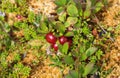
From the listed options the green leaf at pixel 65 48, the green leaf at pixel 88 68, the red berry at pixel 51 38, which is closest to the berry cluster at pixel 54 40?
the red berry at pixel 51 38

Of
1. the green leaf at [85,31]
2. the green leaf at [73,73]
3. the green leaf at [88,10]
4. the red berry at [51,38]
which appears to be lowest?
the green leaf at [73,73]

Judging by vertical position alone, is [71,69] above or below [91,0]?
below

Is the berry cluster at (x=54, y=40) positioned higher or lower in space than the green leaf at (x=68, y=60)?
higher

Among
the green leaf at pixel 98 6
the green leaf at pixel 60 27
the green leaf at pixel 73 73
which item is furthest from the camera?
the green leaf at pixel 98 6

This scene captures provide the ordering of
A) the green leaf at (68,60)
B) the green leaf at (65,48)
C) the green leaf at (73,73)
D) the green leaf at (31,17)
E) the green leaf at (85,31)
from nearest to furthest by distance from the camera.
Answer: the green leaf at (73,73) → the green leaf at (68,60) → the green leaf at (65,48) → the green leaf at (85,31) → the green leaf at (31,17)

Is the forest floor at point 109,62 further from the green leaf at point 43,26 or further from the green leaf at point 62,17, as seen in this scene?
the green leaf at point 62,17

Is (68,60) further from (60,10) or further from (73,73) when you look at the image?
(60,10)

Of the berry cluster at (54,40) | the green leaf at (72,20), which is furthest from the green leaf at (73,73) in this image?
the green leaf at (72,20)

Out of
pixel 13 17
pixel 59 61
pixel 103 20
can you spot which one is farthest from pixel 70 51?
pixel 13 17

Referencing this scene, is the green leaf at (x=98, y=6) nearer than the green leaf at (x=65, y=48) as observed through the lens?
No

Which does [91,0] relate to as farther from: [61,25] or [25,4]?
[25,4]

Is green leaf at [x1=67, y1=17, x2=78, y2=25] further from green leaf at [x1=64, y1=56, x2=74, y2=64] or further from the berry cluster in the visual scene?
green leaf at [x1=64, y1=56, x2=74, y2=64]
